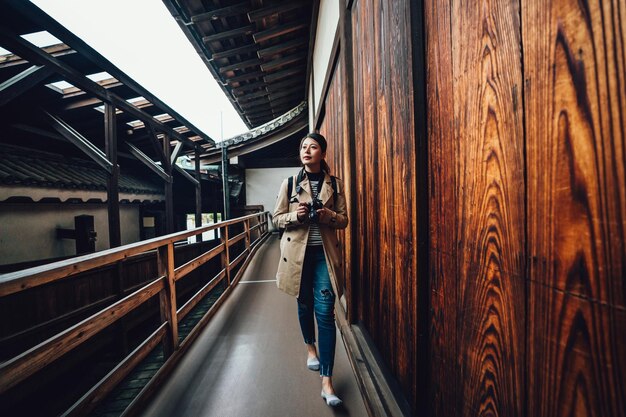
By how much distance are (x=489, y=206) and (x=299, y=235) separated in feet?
3.99

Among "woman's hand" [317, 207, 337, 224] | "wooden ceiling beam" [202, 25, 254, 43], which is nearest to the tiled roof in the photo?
"wooden ceiling beam" [202, 25, 254, 43]

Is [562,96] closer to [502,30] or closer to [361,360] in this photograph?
[502,30]

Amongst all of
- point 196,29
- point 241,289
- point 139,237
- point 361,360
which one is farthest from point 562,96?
point 139,237

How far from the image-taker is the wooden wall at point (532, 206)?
1.61ft

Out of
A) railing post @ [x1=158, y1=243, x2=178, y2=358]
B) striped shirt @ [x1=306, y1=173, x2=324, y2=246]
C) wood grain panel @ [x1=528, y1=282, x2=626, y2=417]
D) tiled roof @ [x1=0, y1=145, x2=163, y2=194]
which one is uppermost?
tiled roof @ [x1=0, y1=145, x2=163, y2=194]

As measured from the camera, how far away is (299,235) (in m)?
1.84

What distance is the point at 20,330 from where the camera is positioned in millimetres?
3020

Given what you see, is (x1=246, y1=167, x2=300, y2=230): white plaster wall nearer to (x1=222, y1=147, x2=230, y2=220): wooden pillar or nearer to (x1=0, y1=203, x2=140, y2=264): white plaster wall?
(x1=222, y1=147, x2=230, y2=220): wooden pillar

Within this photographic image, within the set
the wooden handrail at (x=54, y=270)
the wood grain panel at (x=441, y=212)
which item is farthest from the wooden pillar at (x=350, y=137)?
the wooden handrail at (x=54, y=270)

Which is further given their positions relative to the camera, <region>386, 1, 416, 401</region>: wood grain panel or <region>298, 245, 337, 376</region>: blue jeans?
<region>298, 245, 337, 376</region>: blue jeans

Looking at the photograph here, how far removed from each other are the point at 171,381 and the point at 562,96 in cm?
263

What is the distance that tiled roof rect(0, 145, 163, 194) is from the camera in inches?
187

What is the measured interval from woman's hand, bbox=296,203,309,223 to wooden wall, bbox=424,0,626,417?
2.77ft

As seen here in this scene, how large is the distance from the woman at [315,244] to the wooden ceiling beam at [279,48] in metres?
4.47
